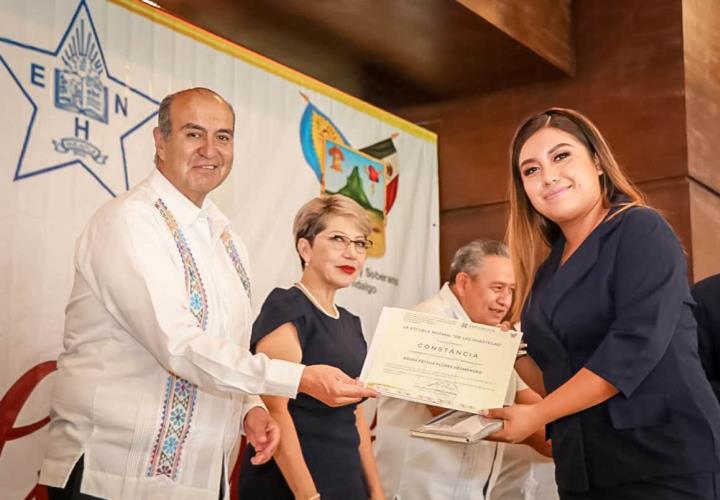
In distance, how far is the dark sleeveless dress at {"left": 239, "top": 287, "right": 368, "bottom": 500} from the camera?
2924 millimetres

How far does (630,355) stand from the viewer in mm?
2016

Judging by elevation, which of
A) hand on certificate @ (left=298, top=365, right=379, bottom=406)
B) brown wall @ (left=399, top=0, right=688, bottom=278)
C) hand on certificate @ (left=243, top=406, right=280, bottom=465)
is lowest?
hand on certificate @ (left=243, top=406, right=280, bottom=465)

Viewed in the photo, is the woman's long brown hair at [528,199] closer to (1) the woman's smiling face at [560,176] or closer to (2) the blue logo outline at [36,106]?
(1) the woman's smiling face at [560,176]

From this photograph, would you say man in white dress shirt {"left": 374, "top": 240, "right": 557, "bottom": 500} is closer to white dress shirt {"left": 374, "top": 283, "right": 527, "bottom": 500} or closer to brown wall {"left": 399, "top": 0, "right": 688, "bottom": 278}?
white dress shirt {"left": 374, "top": 283, "right": 527, "bottom": 500}

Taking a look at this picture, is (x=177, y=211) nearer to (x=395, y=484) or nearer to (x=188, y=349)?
(x=188, y=349)

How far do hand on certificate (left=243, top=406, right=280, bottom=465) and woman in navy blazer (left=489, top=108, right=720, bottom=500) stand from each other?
1.89 ft

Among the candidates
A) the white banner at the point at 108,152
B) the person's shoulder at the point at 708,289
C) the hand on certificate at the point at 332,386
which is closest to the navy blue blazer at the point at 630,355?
the hand on certificate at the point at 332,386

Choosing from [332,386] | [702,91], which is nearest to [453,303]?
[332,386]

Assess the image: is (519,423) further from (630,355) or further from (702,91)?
(702,91)

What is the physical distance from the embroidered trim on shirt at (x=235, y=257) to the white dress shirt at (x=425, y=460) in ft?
3.98

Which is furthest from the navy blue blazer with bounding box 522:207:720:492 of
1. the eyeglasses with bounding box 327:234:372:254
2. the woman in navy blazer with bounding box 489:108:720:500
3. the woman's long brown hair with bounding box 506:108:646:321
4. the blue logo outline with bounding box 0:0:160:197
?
the blue logo outline with bounding box 0:0:160:197

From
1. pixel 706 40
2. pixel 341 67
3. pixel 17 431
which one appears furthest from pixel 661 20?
pixel 17 431

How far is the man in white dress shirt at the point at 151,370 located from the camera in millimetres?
2215

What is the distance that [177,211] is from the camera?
2434 mm
